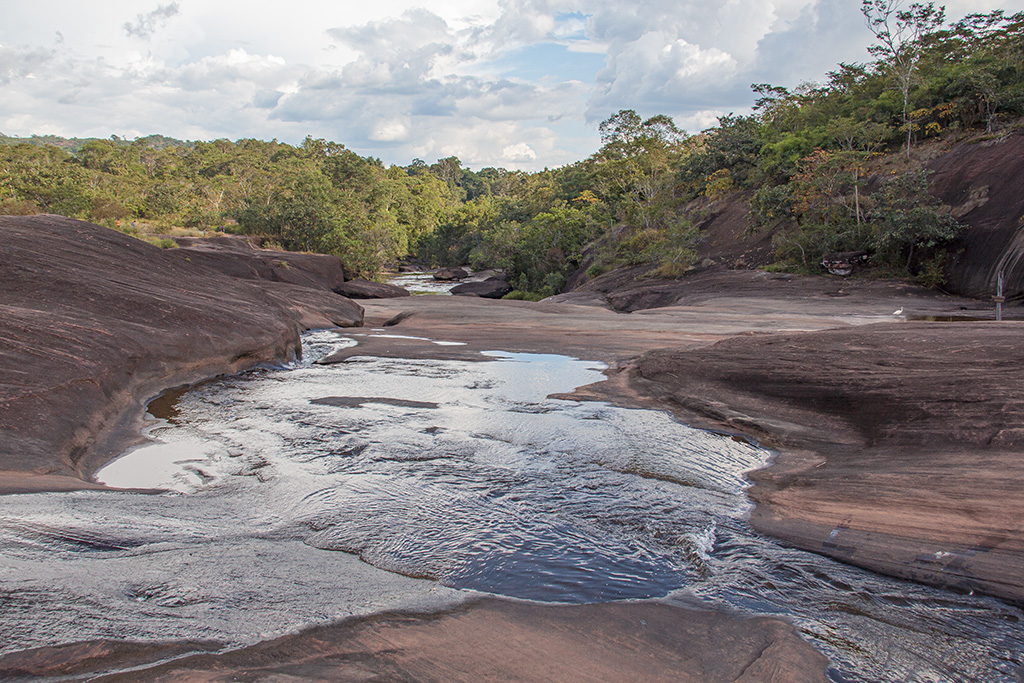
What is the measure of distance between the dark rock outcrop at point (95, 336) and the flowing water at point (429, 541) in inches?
28.2

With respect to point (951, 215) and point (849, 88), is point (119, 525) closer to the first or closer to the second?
point (951, 215)

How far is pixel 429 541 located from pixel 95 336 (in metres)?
6.80

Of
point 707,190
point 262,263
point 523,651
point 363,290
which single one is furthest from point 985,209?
point 262,263

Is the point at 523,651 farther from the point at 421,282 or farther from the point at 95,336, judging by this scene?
the point at 421,282

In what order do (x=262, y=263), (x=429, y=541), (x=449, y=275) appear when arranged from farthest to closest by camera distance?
1. (x=449, y=275)
2. (x=262, y=263)
3. (x=429, y=541)

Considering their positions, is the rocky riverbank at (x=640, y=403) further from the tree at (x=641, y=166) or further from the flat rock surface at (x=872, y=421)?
the tree at (x=641, y=166)

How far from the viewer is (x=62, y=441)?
22.6 feet

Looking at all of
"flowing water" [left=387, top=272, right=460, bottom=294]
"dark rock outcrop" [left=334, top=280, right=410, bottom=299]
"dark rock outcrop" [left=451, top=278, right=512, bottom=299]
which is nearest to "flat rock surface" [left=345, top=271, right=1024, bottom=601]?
"dark rock outcrop" [left=334, top=280, right=410, bottom=299]

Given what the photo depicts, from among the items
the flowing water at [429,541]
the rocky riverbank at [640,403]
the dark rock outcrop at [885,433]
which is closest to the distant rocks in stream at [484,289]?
the rocky riverbank at [640,403]

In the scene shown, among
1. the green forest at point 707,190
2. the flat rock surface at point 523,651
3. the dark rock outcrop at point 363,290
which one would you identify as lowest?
the flat rock surface at point 523,651

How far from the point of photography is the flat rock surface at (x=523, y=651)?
10.6 ft

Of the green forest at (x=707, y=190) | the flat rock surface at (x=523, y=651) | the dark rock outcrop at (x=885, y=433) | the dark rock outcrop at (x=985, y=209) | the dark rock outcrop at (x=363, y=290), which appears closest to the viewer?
the flat rock surface at (x=523, y=651)

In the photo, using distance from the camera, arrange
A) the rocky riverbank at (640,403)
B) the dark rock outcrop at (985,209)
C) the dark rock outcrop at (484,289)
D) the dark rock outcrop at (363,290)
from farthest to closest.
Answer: the dark rock outcrop at (484,289) → the dark rock outcrop at (363,290) → the dark rock outcrop at (985,209) → the rocky riverbank at (640,403)

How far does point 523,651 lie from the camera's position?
3686mm
